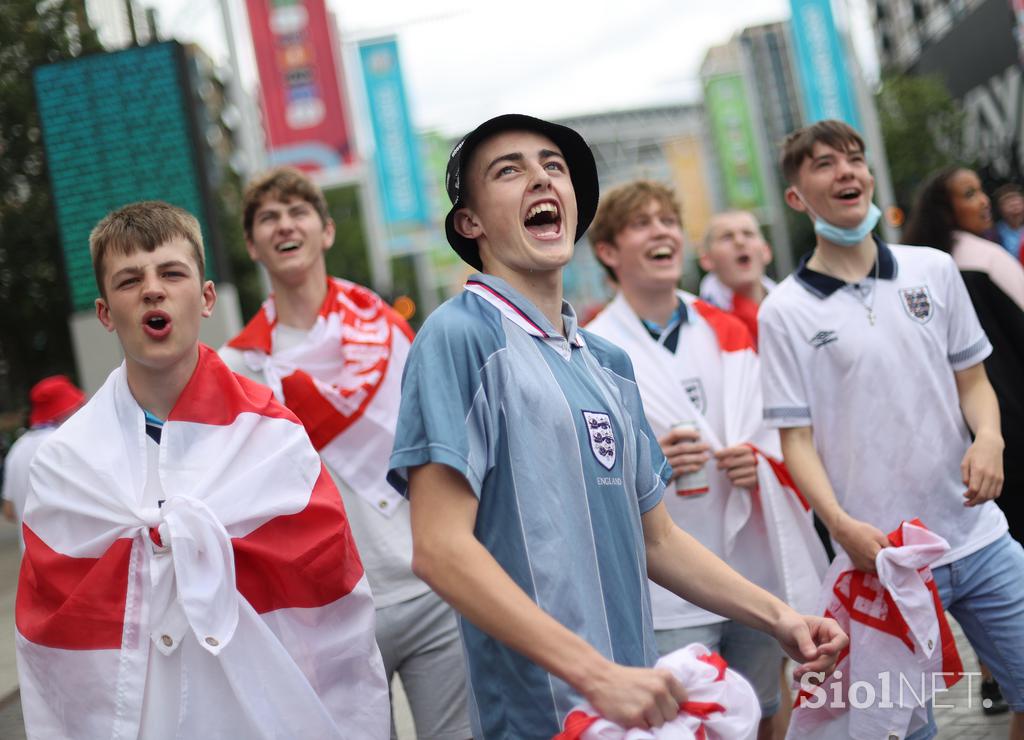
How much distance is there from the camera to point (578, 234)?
2.91 meters

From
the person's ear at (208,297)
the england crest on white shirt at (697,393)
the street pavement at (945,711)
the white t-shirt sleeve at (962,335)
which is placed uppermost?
the person's ear at (208,297)

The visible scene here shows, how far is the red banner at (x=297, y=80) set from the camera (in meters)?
19.0

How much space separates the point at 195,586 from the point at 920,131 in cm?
3650

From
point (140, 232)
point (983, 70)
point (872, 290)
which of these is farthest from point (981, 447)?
point (983, 70)

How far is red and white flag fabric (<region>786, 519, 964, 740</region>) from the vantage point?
349cm

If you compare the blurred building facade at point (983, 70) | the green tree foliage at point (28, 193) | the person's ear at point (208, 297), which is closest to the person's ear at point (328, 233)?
the person's ear at point (208, 297)

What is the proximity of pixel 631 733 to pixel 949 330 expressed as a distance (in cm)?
241

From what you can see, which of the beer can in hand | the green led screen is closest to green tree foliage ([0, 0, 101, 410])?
the green led screen

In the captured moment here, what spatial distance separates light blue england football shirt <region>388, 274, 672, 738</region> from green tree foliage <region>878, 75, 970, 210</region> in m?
35.6

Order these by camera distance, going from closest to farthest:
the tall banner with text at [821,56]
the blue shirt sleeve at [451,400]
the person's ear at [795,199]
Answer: the blue shirt sleeve at [451,400]
the person's ear at [795,199]
the tall banner with text at [821,56]

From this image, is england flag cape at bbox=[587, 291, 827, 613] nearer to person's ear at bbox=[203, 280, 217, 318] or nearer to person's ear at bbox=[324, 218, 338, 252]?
person's ear at bbox=[324, 218, 338, 252]

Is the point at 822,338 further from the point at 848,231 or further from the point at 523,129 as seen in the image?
the point at 523,129

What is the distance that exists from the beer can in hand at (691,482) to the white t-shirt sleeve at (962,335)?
0.90m

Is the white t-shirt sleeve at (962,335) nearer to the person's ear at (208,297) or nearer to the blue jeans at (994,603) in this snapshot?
the blue jeans at (994,603)
